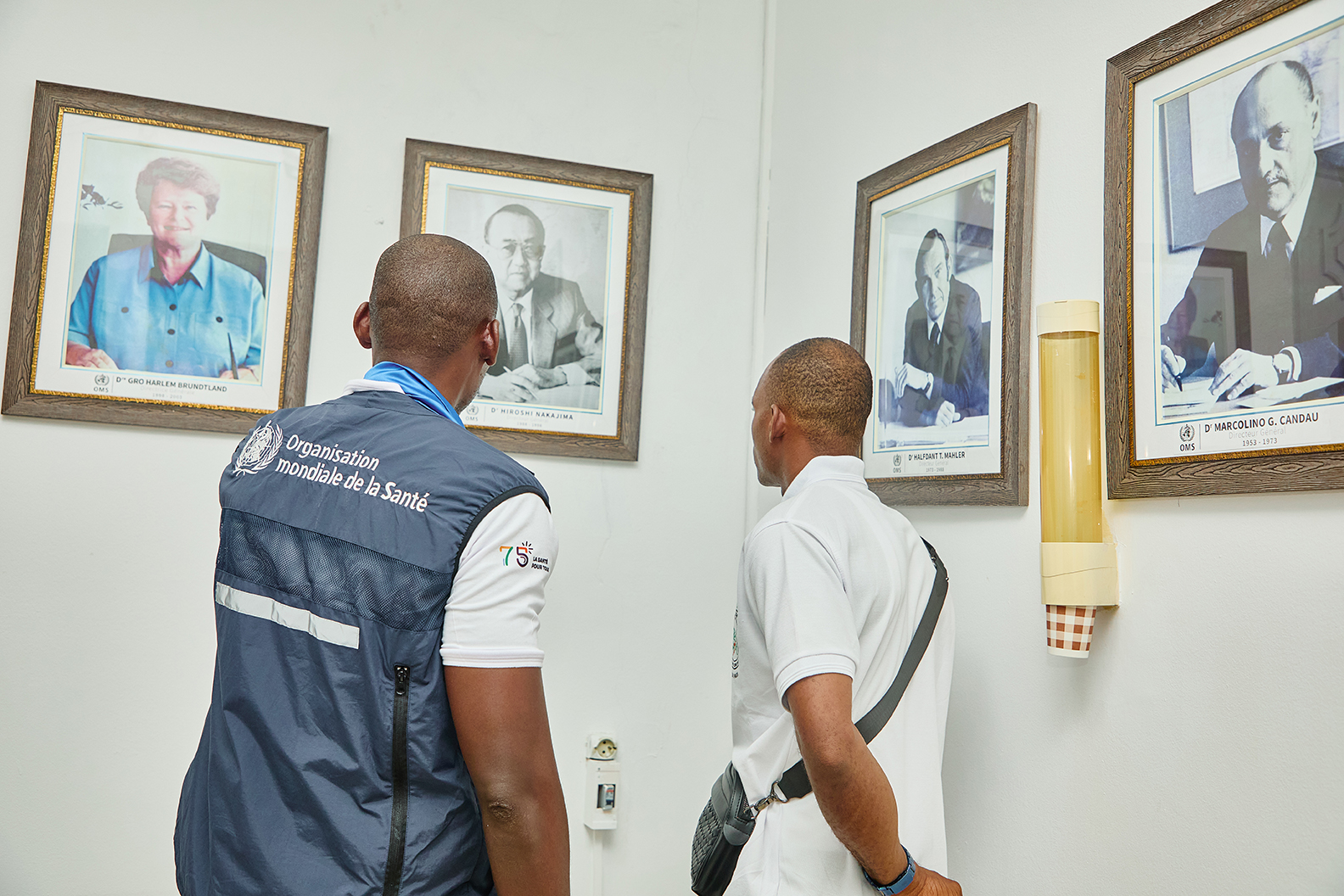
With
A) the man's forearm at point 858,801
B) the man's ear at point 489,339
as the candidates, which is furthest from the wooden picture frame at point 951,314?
the man's ear at point 489,339

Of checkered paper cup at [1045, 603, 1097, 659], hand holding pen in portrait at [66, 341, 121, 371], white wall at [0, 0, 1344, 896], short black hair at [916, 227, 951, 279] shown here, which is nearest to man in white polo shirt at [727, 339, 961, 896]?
checkered paper cup at [1045, 603, 1097, 659]

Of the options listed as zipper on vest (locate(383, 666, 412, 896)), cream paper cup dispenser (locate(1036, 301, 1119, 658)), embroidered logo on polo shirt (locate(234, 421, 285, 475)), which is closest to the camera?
zipper on vest (locate(383, 666, 412, 896))

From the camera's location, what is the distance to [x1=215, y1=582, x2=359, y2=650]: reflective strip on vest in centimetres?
109

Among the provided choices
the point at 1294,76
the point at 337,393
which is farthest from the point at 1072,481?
the point at 337,393

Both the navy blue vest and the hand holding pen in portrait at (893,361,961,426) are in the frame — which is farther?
the hand holding pen in portrait at (893,361,961,426)

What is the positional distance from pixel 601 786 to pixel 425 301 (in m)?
1.53

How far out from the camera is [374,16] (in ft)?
7.89

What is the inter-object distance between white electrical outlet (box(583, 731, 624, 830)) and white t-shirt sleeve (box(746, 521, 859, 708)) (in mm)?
1123

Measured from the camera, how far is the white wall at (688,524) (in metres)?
1.35

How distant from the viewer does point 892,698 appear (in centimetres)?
142

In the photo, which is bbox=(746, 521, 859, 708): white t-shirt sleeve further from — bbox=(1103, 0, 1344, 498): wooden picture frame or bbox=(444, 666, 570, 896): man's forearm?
bbox=(1103, 0, 1344, 498): wooden picture frame

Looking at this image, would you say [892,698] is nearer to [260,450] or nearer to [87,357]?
[260,450]

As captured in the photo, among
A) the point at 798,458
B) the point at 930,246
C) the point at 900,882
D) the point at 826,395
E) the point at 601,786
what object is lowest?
the point at 601,786

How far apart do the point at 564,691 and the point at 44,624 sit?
1.13m
